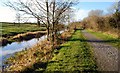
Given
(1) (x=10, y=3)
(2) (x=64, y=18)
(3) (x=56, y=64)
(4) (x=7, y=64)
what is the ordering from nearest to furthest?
(3) (x=56, y=64) → (4) (x=7, y=64) → (1) (x=10, y=3) → (2) (x=64, y=18)

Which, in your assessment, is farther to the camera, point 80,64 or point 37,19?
point 37,19

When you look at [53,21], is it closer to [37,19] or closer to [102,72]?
[37,19]

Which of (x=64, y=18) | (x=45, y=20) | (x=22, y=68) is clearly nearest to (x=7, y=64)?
(x=22, y=68)

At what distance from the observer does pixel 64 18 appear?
29812 millimetres

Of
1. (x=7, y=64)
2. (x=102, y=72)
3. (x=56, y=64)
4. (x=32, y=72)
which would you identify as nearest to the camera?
(x=102, y=72)

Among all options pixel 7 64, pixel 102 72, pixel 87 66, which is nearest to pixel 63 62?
pixel 87 66

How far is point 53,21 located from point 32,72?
15708 millimetres

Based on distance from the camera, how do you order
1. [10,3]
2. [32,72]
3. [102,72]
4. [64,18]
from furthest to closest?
1. [64,18]
2. [10,3]
3. [32,72]
4. [102,72]

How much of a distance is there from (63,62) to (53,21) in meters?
14.3

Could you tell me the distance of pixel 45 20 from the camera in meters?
27.3

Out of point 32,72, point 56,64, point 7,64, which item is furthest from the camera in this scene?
point 7,64

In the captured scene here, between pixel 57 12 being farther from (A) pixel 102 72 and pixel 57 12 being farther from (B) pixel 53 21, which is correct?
(A) pixel 102 72

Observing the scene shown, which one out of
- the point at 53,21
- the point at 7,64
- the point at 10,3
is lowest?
the point at 7,64

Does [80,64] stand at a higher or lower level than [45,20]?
lower
